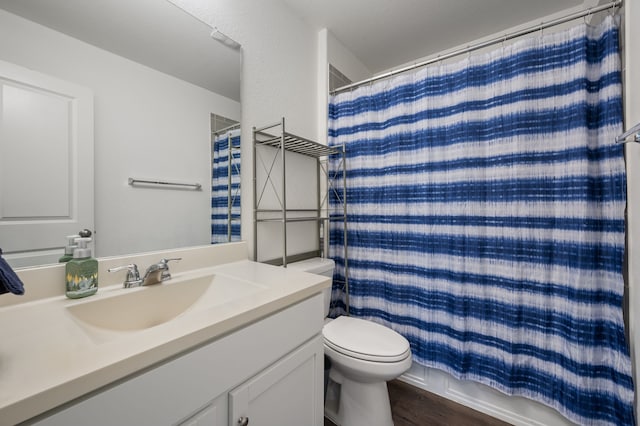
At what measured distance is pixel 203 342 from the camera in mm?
576

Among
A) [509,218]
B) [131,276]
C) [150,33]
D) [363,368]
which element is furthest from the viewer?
[509,218]

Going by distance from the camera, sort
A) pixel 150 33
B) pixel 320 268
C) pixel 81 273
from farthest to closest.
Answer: pixel 320 268, pixel 150 33, pixel 81 273

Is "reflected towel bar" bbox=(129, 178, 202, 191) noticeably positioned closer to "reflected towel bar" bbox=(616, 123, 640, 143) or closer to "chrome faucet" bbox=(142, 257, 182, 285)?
"chrome faucet" bbox=(142, 257, 182, 285)

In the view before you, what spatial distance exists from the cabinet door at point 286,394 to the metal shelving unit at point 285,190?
1.84ft

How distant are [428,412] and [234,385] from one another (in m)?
1.25

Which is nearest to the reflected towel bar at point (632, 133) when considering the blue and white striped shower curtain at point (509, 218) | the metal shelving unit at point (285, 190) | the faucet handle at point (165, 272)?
the blue and white striped shower curtain at point (509, 218)

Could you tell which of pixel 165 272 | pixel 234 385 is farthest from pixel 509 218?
pixel 165 272

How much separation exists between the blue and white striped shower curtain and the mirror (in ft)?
3.27

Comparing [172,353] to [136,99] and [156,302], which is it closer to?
[156,302]

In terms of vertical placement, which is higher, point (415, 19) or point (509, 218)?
point (415, 19)

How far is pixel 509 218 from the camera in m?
1.25

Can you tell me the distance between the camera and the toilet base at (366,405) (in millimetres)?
1182

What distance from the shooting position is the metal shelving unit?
4.41 ft

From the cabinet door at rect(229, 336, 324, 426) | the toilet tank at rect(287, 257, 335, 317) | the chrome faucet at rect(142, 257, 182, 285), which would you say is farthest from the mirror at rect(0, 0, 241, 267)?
the cabinet door at rect(229, 336, 324, 426)
